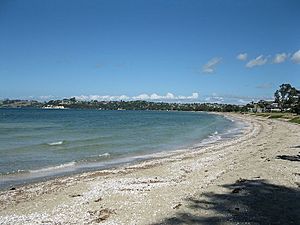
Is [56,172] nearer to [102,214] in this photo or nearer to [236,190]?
[102,214]

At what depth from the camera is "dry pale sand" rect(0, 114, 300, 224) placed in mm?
10484

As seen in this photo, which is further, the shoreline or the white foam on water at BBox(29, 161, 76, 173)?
the white foam on water at BBox(29, 161, 76, 173)

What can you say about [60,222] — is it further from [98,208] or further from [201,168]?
[201,168]

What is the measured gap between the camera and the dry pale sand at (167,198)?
10484 mm

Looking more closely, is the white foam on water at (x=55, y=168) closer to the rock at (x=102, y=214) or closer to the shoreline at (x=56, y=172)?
the shoreline at (x=56, y=172)

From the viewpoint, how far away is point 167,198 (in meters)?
12.8

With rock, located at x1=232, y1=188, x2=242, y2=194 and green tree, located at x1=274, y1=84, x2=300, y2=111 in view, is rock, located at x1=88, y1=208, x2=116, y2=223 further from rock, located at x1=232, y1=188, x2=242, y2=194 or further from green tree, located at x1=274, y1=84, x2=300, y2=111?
green tree, located at x1=274, y1=84, x2=300, y2=111

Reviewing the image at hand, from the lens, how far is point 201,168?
20.4 metres

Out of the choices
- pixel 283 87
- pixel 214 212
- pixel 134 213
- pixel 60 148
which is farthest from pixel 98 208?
pixel 283 87

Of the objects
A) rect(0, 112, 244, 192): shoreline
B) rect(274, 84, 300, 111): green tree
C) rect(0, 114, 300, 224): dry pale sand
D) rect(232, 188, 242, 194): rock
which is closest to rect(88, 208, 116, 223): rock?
rect(0, 114, 300, 224): dry pale sand

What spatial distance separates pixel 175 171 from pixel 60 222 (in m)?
9.86

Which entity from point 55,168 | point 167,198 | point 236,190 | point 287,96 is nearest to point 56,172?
point 55,168

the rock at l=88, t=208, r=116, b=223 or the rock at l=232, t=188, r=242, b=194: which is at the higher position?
the rock at l=232, t=188, r=242, b=194

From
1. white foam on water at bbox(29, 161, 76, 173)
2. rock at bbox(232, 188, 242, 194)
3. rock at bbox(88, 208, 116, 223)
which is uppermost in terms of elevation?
rock at bbox(232, 188, 242, 194)
